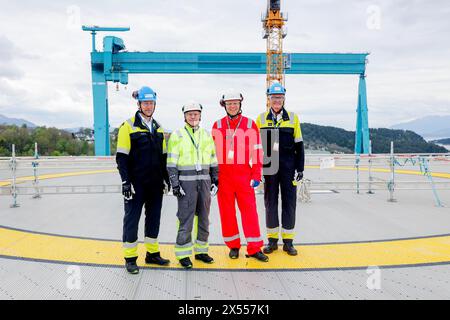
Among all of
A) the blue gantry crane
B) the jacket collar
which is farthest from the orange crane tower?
the jacket collar

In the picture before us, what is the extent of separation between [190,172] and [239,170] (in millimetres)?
627

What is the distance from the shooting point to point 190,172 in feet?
13.8

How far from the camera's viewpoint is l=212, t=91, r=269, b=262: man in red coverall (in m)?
4.41

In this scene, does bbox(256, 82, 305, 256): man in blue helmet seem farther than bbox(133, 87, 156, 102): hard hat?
Yes

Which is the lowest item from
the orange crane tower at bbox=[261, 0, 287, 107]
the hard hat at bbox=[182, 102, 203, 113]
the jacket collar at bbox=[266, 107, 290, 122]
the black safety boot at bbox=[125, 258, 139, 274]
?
the black safety boot at bbox=[125, 258, 139, 274]

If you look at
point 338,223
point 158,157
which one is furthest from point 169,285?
point 338,223

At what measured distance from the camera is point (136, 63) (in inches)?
929

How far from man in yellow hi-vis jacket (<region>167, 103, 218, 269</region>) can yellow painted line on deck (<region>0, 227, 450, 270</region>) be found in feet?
1.17

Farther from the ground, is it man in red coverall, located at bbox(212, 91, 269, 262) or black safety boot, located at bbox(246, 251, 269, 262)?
man in red coverall, located at bbox(212, 91, 269, 262)

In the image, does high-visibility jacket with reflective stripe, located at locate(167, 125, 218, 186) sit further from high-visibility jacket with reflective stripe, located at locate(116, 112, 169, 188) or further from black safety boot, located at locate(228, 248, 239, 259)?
black safety boot, located at locate(228, 248, 239, 259)

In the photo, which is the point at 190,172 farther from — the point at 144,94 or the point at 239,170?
the point at 144,94

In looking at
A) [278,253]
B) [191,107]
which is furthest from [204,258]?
[191,107]
